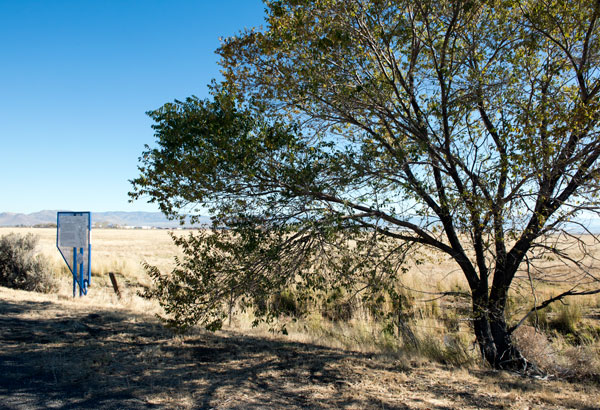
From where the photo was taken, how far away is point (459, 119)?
8.03 metres

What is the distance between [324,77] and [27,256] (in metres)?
11.6

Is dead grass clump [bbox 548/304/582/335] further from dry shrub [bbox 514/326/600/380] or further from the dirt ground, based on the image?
the dirt ground

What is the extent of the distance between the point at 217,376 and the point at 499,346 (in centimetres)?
553

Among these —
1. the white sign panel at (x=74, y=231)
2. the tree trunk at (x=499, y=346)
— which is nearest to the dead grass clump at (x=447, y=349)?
the tree trunk at (x=499, y=346)

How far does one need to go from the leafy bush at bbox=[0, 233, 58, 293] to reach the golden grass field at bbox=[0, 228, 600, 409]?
280 centimetres

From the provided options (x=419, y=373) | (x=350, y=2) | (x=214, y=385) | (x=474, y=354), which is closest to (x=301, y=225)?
(x=214, y=385)

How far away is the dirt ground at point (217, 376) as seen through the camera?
18.4ft

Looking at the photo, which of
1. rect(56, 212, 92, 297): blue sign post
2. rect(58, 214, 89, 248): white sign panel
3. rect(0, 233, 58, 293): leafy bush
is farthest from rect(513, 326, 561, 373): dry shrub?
rect(0, 233, 58, 293): leafy bush

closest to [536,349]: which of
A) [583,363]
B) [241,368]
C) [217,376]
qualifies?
[583,363]

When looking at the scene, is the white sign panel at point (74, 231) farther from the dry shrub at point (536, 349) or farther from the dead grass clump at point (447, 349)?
the dry shrub at point (536, 349)

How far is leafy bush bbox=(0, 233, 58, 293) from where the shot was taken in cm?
1416

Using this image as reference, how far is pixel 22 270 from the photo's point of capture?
14.4 m

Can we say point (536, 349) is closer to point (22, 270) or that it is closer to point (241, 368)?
point (241, 368)

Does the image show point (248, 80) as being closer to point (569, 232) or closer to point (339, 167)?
point (339, 167)
